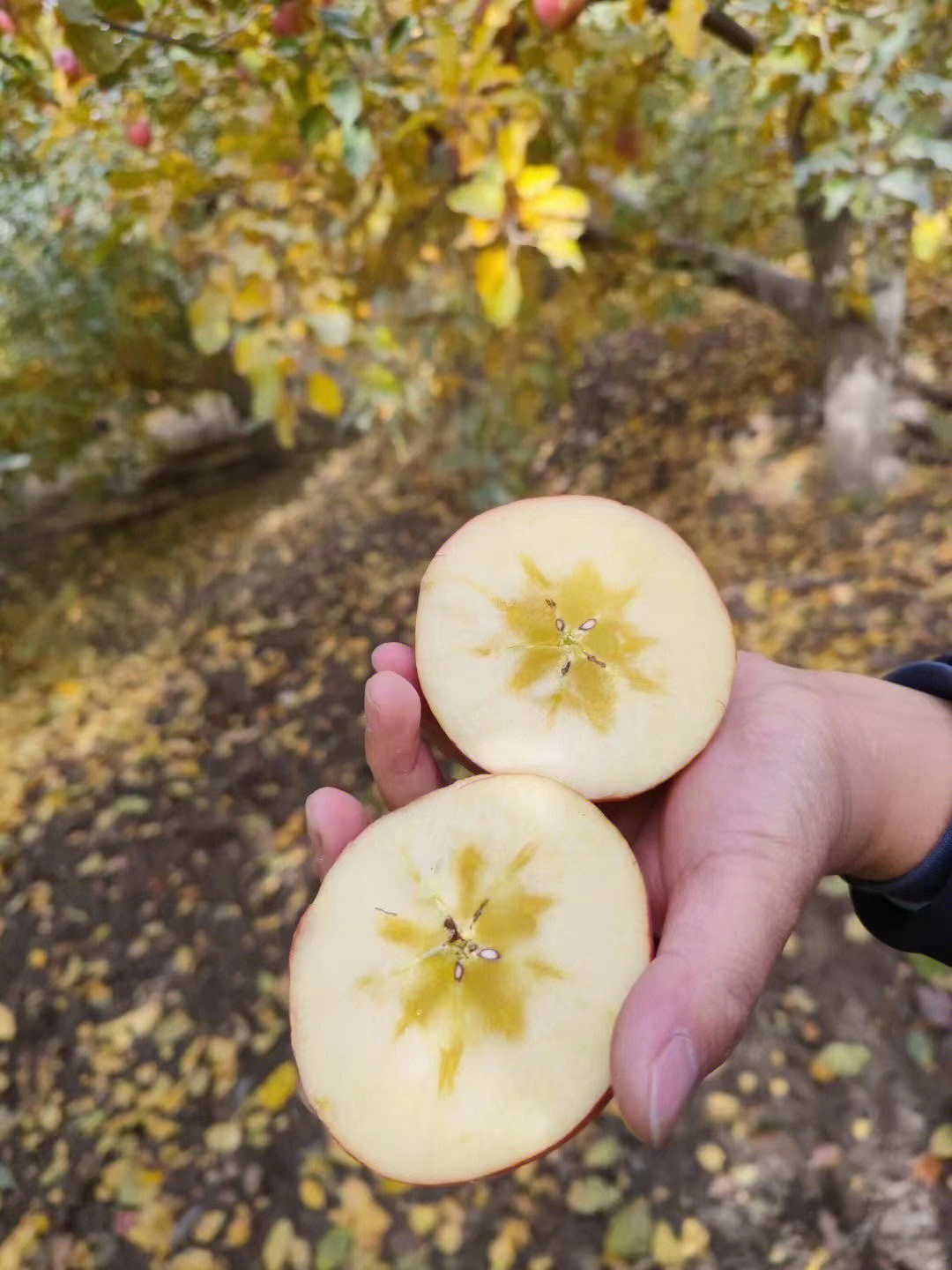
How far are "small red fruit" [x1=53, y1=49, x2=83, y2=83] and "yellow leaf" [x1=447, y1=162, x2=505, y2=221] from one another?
89cm

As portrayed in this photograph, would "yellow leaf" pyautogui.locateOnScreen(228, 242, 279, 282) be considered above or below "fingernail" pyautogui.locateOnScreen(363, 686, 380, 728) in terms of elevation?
above

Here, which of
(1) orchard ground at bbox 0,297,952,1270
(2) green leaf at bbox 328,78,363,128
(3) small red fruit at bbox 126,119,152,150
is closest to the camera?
(2) green leaf at bbox 328,78,363,128

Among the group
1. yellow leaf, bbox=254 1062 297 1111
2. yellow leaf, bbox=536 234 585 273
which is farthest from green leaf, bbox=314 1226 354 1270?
yellow leaf, bbox=536 234 585 273

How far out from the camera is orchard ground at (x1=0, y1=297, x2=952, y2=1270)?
5.75 ft

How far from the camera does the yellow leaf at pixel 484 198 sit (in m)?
1.59

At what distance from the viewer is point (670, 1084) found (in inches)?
29.3

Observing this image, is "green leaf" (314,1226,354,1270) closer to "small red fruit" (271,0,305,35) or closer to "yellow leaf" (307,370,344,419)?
"yellow leaf" (307,370,344,419)

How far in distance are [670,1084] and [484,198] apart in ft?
4.54

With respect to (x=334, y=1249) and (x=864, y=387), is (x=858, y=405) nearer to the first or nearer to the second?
(x=864, y=387)

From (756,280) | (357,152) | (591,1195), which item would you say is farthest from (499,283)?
(756,280)

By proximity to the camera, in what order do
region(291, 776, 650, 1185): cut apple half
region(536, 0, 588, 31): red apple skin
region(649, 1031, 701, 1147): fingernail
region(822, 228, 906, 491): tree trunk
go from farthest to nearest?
region(822, 228, 906, 491): tree trunk, region(536, 0, 588, 31): red apple skin, region(291, 776, 650, 1185): cut apple half, region(649, 1031, 701, 1147): fingernail

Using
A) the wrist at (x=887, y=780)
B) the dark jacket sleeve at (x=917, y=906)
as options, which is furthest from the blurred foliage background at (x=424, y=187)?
the dark jacket sleeve at (x=917, y=906)

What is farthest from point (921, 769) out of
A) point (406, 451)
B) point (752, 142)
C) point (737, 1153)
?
point (406, 451)

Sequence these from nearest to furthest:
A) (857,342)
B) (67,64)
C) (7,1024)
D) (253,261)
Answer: (253,261), (67,64), (7,1024), (857,342)
